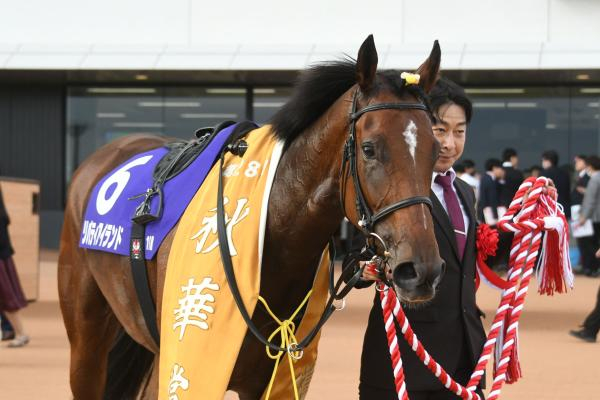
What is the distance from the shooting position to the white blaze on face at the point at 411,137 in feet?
10.5

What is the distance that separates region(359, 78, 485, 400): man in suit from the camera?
3896 mm

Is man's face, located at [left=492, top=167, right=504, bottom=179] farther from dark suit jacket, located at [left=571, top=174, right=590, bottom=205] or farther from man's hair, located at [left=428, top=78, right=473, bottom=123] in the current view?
man's hair, located at [left=428, top=78, right=473, bottom=123]

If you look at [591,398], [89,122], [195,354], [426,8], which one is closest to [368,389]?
[195,354]

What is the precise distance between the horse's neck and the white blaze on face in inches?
12.9

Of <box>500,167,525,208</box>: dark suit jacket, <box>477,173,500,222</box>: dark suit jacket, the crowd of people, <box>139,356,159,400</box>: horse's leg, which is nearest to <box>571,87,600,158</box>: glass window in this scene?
the crowd of people

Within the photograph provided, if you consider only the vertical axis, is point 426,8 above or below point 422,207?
above

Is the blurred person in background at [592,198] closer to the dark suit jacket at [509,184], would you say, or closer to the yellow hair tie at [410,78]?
the dark suit jacket at [509,184]

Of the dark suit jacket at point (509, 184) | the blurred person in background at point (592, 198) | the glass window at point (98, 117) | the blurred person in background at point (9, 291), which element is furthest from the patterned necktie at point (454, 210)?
the glass window at point (98, 117)

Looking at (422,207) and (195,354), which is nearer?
(422,207)

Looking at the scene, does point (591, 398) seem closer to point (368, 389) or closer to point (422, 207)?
point (368, 389)

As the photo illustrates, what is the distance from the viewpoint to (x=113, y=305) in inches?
188

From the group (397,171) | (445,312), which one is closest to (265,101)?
(445,312)

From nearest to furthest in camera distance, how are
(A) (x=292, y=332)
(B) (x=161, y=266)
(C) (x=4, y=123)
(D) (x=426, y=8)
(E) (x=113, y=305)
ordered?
1. (A) (x=292, y=332)
2. (B) (x=161, y=266)
3. (E) (x=113, y=305)
4. (D) (x=426, y=8)
5. (C) (x=4, y=123)

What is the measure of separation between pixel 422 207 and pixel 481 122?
16894 millimetres
